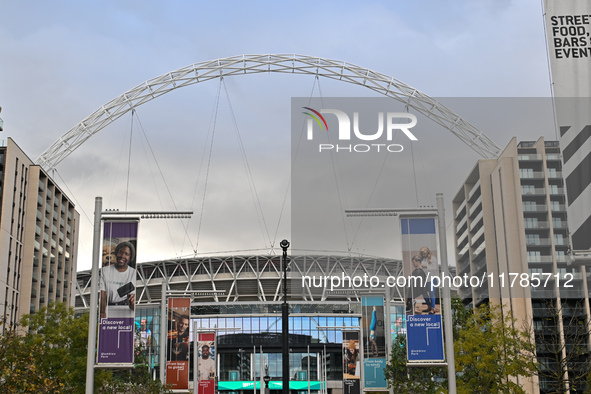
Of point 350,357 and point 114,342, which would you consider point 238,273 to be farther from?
point 114,342

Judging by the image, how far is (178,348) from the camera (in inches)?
2147

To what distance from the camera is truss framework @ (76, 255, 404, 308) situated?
16575cm

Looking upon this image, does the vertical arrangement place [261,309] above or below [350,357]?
above

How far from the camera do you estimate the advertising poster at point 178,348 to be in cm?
5347

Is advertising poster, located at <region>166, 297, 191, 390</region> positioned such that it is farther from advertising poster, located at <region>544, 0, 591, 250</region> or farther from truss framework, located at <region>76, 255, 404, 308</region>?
truss framework, located at <region>76, 255, 404, 308</region>

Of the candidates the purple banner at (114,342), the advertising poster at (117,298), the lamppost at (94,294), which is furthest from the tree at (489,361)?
the lamppost at (94,294)

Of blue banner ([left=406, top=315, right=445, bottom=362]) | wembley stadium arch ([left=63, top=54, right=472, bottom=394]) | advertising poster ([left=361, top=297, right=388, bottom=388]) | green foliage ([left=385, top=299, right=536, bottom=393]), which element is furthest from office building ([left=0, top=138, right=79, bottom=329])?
blue banner ([left=406, top=315, right=445, bottom=362])

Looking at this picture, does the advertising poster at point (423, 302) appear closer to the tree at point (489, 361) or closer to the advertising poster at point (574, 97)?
the advertising poster at point (574, 97)

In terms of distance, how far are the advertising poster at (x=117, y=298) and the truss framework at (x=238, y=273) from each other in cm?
13275

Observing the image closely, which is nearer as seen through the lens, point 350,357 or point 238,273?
point 350,357

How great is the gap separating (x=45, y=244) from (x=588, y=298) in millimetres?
81682

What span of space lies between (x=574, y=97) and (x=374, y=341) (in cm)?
4099

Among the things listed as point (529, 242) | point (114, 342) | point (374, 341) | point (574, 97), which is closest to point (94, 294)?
point (114, 342)

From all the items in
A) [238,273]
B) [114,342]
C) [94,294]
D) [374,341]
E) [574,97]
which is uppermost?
[238,273]
